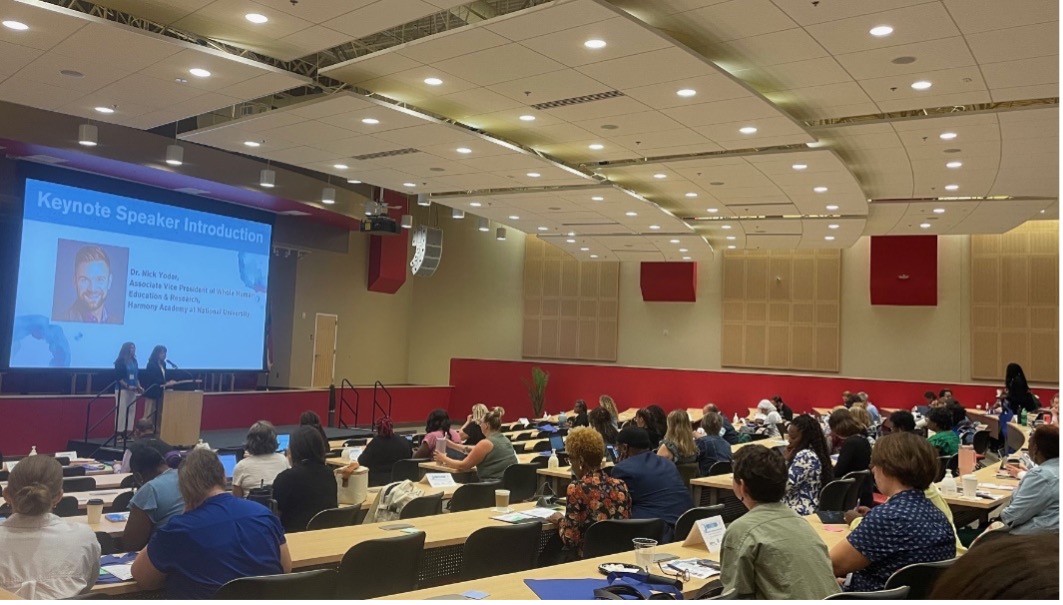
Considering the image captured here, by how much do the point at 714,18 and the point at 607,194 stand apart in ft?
21.1

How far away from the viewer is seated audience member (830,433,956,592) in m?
3.36

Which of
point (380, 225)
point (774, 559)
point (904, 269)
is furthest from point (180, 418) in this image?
point (904, 269)

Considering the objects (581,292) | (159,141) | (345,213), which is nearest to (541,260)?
(581,292)

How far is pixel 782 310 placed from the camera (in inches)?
787

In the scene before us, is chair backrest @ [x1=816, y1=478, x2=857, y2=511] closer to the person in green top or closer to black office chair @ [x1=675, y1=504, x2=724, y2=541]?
black office chair @ [x1=675, y1=504, x2=724, y2=541]

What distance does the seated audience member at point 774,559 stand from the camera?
2965 millimetres

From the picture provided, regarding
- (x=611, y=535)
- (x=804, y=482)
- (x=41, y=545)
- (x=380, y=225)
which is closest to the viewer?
(x=41, y=545)

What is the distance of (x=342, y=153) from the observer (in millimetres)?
10664

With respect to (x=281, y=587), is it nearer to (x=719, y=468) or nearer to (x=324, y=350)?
(x=719, y=468)

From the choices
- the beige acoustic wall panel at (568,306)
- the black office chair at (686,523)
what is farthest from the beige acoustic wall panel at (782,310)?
the black office chair at (686,523)

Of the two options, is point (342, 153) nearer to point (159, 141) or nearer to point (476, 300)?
point (159, 141)

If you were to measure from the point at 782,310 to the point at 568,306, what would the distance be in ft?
18.2

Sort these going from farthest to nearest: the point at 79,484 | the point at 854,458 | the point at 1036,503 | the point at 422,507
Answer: the point at 854,458
the point at 79,484
the point at 422,507
the point at 1036,503

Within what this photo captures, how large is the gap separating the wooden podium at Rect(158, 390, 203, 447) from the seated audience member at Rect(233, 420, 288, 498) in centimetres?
776
